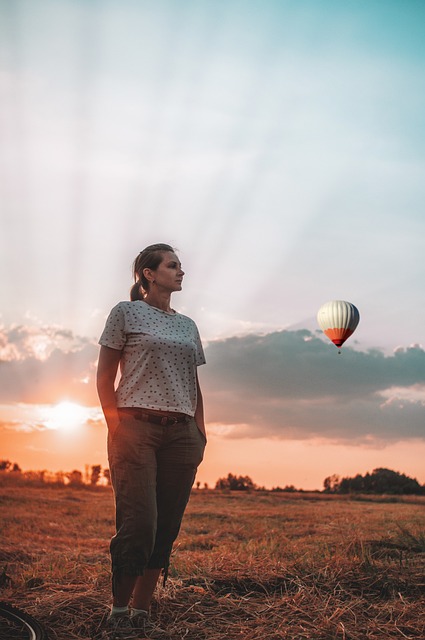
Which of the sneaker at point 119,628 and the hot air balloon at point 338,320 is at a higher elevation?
the hot air balloon at point 338,320

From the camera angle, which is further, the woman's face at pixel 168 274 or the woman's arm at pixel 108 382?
the woman's face at pixel 168 274

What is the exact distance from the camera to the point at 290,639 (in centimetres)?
381

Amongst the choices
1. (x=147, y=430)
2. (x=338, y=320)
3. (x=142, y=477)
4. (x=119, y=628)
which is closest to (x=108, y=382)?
(x=147, y=430)

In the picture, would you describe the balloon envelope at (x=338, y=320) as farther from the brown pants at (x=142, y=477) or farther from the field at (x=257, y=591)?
the brown pants at (x=142, y=477)

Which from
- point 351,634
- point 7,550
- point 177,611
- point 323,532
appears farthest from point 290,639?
point 323,532

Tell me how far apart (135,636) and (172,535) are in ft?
2.12

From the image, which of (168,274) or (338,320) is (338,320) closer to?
(338,320)

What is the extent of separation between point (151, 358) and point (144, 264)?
73 centimetres

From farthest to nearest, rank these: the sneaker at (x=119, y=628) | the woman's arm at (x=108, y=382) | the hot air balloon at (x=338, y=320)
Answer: the hot air balloon at (x=338, y=320) → the woman's arm at (x=108, y=382) → the sneaker at (x=119, y=628)

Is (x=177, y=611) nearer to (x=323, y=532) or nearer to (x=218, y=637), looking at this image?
(x=218, y=637)

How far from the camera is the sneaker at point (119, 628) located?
145 inches

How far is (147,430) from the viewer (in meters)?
3.77

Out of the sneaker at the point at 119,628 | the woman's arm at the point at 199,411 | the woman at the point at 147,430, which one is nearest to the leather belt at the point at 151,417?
the woman at the point at 147,430

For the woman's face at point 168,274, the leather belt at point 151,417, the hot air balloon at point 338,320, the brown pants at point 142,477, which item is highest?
the hot air balloon at point 338,320
